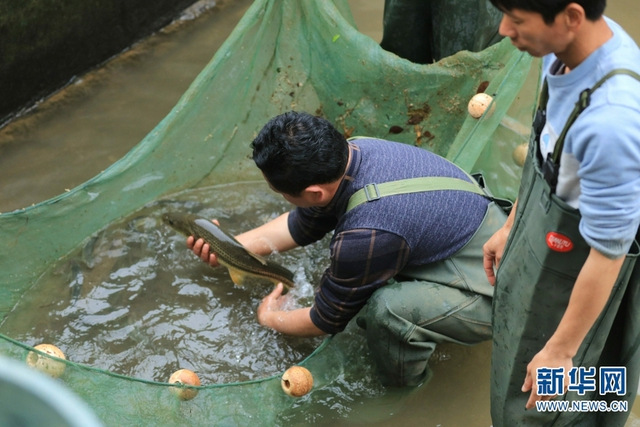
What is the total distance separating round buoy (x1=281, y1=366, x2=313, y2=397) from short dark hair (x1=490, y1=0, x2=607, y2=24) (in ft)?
5.08

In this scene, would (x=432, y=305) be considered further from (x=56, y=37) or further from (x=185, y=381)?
(x=56, y=37)

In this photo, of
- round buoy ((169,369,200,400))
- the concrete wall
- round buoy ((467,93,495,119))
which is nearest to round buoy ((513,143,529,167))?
round buoy ((467,93,495,119))

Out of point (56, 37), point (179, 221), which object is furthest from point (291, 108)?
point (56, 37)

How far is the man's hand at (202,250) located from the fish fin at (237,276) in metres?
0.10

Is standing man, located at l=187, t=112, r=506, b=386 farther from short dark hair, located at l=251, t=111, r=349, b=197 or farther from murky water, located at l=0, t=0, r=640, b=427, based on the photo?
murky water, located at l=0, t=0, r=640, b=427

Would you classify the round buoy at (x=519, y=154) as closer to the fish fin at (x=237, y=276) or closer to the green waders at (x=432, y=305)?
the green waders at (x=432, y=305)

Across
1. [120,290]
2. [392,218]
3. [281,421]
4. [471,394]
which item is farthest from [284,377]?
[120,290]

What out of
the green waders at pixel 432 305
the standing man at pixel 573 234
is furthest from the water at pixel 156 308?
the standing man at pixel 573 234

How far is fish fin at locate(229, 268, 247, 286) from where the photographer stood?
315 cm

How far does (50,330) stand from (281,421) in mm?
1161

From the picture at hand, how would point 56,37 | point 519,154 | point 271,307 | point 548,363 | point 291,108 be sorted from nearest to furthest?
point 548,363, point 271,307, point 519,154, point 291,108, point 56,37

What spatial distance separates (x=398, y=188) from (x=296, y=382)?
82cm

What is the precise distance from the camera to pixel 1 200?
375 cm

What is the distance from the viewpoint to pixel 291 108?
3639mm
